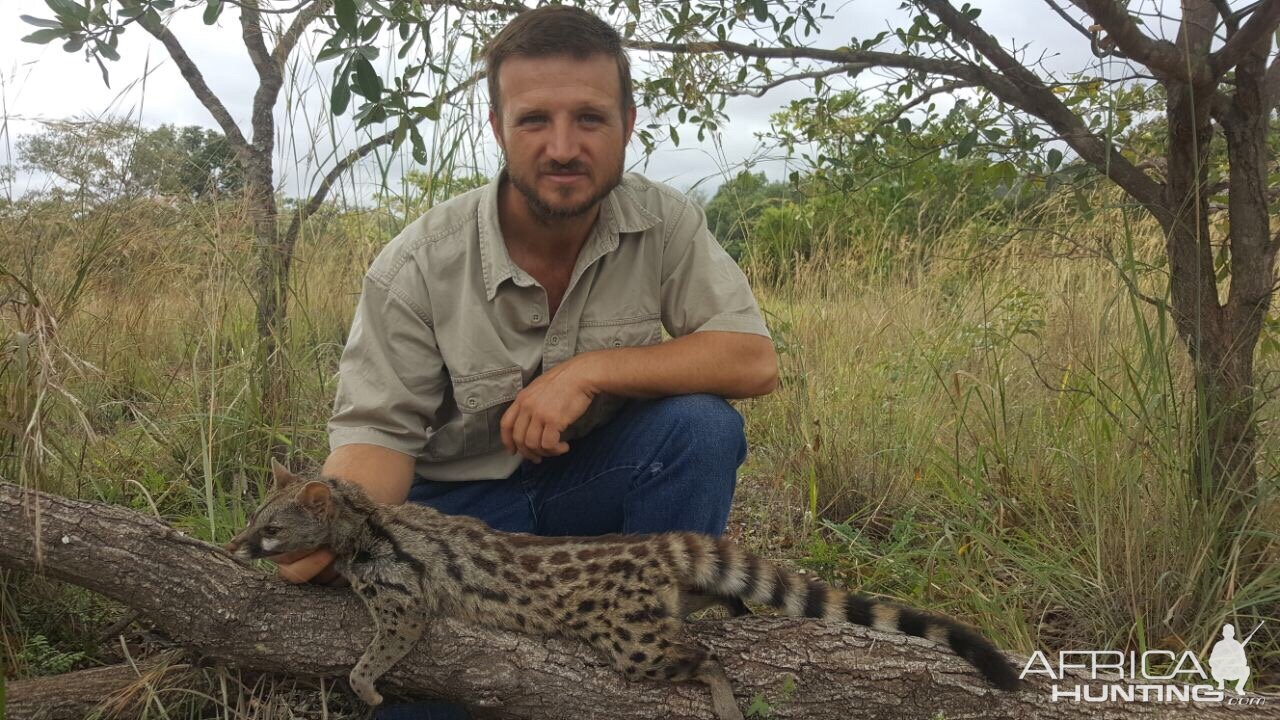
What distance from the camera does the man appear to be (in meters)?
3.41

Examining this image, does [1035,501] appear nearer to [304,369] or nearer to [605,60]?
Result: [605,60]

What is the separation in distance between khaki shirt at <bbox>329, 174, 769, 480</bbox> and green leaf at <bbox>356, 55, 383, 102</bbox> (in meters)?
0.89

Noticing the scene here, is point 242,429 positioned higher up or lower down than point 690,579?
higher up

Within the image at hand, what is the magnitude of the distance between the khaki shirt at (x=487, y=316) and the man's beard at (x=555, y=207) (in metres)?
0.18

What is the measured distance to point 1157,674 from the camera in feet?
10.6

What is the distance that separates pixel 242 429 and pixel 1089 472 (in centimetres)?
373

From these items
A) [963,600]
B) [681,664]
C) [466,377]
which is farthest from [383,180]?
[963,600]

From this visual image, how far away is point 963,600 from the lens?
3633mm

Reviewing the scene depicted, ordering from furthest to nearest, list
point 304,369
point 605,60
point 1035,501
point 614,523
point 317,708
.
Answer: point 304,369 → point 1035,501 → point 614,523 → point 605,60 → point 317,708

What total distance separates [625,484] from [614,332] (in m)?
0.62

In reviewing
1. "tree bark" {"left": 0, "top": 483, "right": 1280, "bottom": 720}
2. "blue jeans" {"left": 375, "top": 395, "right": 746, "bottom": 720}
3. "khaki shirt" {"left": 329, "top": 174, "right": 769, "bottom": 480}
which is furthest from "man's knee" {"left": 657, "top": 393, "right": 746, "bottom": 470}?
"tree bark" {"left": 0, "top": 483, "right": 1280, "bottom": 720}

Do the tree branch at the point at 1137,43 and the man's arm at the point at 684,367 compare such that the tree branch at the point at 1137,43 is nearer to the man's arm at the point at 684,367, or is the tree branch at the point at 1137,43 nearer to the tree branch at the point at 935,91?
the tree branch at the point at 935,91

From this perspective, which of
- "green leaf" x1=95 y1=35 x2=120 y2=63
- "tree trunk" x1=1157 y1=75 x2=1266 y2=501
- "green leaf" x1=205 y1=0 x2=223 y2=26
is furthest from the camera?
"tree trunk" x1=1157 y1=75 x2=1266 y2=501

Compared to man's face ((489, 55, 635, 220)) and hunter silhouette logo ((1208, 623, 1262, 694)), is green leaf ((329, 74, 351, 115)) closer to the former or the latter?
man's face ((489, 55, 635, 220))
